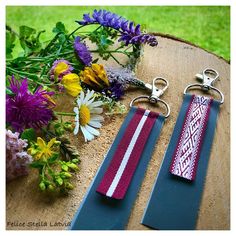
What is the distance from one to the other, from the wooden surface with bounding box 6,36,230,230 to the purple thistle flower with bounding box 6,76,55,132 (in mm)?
134

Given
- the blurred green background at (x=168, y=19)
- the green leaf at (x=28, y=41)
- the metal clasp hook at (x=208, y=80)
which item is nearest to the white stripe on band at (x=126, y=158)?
the metal clasp hook at (x=208, y=80)

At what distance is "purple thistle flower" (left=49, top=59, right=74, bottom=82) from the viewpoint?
3.54ft

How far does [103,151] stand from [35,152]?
0.72 feet

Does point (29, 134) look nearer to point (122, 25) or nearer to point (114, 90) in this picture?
point (114, 90)

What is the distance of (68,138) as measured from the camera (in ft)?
3.59

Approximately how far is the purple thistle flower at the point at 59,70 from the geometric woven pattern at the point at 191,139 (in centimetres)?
40

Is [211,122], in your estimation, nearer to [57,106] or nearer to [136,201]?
[136,201]

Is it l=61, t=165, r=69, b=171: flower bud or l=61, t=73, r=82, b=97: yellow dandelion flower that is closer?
l=61, t=165, r=69, b=171: flower bud

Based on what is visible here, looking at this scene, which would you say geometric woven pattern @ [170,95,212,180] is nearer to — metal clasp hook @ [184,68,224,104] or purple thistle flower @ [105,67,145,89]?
metal clasp hook @ [184,68,224,104]

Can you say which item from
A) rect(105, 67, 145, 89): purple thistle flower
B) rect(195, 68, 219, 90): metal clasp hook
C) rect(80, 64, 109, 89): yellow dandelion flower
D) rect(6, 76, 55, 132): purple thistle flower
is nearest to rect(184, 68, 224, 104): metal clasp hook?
rect(195, 68, 219, 90): metal clasp hook

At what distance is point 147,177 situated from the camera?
1.02 meters

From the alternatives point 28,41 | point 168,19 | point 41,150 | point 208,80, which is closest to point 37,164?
point 41,150

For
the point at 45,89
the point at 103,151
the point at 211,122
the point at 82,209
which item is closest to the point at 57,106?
the point at 45,89

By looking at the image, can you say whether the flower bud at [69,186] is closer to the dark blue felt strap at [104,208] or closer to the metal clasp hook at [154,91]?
the dark blue felt strap at [104,208]
